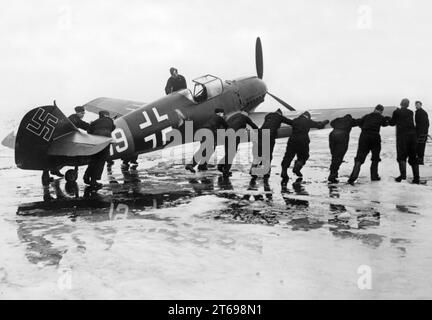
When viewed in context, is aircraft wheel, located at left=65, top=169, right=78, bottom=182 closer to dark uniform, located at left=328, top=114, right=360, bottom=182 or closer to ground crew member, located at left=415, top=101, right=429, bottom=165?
dark uniform, located at left=328, top=114, right=360, bottom=182

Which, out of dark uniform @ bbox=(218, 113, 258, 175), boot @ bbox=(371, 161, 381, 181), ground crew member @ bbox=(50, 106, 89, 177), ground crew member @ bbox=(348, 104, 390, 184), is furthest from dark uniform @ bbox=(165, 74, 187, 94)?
boot @ bbox=(371, 161, 381, 181)

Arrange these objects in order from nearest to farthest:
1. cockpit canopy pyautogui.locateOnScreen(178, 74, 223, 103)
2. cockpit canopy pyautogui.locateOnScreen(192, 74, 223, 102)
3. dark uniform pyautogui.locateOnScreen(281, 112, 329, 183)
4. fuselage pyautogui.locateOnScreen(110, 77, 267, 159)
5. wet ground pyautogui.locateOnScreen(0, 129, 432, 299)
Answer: wet ground pyautogui.locateOnScreen(0, 129, 432, 299) < dark uniform pyautogui.locateOnScreen(281, 112, 329, 183) < fuselage pyautogui.locateOnScreen(110, 77, 267, 159) < cockpit canopy pyautogui.locateOnScreen(178, 74, 223, 103) < cockpit canopy pyautogui.locateOnScreen(192, 74, 223, 102)

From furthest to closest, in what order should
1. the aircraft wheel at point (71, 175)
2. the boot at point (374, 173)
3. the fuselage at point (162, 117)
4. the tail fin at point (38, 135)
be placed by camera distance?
the fuselage at point (162, 117) < the boot at point (374, 173) < the aircraft wheel at point (71, 175) < the tail fin at point (38, 135)

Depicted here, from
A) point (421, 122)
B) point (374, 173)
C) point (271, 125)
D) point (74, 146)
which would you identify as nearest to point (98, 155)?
point (74, 146)

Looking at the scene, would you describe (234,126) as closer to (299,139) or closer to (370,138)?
(299,139)

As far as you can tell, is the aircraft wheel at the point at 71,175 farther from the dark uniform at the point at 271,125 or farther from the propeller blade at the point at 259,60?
the propeller blade at the point at 259,60

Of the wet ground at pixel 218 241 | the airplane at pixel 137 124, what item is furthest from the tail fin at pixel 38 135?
the wet ground at pixel 218 241

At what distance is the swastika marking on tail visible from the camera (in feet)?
27.6

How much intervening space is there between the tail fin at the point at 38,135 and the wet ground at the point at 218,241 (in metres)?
0.64

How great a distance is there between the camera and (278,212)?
22.8ft

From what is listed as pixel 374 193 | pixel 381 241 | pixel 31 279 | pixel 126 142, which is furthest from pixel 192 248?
pixel 126 142

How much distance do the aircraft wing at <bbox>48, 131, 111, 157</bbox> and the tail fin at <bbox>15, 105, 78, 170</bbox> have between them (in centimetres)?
9

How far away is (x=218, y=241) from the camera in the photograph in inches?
212

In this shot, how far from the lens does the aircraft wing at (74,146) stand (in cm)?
867
